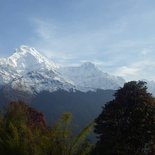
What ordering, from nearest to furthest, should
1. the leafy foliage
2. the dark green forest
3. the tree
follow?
the leafy foliage → the dark green forest → the tree

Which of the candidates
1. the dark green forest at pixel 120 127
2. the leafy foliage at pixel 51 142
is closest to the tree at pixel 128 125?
the dark green forest at pixel 120 127

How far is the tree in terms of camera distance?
39344 millimetres

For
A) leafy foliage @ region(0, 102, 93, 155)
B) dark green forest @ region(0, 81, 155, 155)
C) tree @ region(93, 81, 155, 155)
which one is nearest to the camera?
leafy foliage @ region(0, 102, 93, 155)

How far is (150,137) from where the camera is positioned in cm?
3978

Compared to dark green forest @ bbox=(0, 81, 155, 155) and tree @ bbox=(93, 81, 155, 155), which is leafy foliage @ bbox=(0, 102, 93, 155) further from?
tree @ bbox=(93, 81, 155, 155)

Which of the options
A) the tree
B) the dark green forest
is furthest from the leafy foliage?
the tree

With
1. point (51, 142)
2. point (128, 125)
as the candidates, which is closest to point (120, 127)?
point (128, 125)

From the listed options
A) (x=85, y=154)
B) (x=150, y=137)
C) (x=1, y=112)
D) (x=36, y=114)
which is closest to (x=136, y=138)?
(x=150, y=137)

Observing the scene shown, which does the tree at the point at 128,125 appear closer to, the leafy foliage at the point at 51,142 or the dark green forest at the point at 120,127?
the dark green forest at the point at 120,127

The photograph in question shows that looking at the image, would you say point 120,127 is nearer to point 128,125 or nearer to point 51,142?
point 128,125

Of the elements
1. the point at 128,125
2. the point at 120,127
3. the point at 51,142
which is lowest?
the point at 51,142

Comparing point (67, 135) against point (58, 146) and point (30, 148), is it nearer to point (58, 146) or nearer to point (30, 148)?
point (58, 146)

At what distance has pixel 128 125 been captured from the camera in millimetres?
40125

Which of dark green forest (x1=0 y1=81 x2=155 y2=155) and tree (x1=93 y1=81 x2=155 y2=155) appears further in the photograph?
tree (x1=93 y1=81 x2=155 y2=155)
